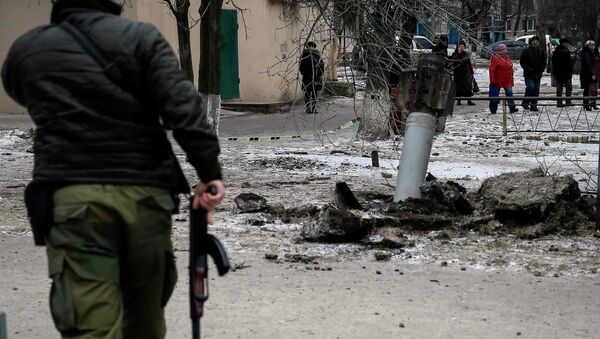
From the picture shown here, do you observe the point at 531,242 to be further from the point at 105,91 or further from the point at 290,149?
the point at 290,149

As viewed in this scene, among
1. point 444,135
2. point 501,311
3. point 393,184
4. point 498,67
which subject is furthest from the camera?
point 498,67

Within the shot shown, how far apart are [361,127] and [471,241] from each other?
837 centimetres

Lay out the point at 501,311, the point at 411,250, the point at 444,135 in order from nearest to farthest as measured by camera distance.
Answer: the point at 501,311
the point at 411,250
the point at 444,135

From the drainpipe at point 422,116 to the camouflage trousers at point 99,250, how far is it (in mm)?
5122

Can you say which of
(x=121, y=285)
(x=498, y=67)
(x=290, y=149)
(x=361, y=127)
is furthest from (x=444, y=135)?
(x=121, y=285)

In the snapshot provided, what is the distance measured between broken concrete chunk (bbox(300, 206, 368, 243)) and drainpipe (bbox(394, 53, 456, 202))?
3.97 feet

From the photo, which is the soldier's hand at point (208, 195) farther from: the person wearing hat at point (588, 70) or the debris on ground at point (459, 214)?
the person wearing hat at point (588, 70)

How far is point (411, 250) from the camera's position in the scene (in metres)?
6.84

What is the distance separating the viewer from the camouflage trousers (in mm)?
3078

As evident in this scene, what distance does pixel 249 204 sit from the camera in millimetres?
8297

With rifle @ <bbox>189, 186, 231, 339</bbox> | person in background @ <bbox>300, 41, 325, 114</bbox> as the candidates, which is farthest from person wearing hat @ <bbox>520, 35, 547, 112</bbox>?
rifle @ <bbox>189, 186, 231, 339</bbox>

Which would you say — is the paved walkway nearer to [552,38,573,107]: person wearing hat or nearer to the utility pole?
the utility pole

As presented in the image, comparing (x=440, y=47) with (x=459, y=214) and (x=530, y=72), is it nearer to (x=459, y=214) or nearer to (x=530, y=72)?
(x=459, y=214)

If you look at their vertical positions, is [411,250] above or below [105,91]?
below
